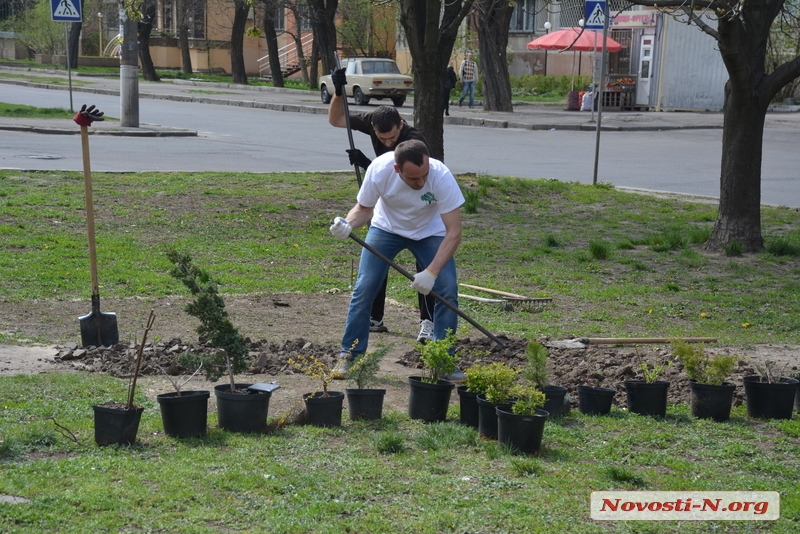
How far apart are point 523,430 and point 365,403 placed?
→ 95 cm

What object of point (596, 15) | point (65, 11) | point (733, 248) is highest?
point (65, 11)

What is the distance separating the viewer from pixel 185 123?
26.0 m

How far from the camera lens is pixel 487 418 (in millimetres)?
5266

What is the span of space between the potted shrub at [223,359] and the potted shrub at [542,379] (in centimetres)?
A: 137

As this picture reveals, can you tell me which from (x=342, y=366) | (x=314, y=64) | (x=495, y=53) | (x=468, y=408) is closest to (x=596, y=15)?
(x=342, y=366)

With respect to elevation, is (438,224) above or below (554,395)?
above

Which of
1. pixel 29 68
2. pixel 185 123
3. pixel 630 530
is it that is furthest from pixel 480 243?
pixel 29 68

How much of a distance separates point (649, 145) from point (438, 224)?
18.1 meters

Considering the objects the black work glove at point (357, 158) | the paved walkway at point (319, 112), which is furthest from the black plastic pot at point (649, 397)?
the paved walkway at point (319, 112)

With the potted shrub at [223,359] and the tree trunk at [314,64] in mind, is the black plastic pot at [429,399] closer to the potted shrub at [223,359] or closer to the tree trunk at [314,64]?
the potted shrub at [223,359]

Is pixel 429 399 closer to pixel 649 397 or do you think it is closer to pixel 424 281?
pixel 424 281

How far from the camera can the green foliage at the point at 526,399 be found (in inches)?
197

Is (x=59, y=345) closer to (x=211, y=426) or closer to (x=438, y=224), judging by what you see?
(x=211, y=426)

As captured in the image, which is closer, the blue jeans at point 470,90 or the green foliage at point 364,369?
the green foliage at point 364,369
